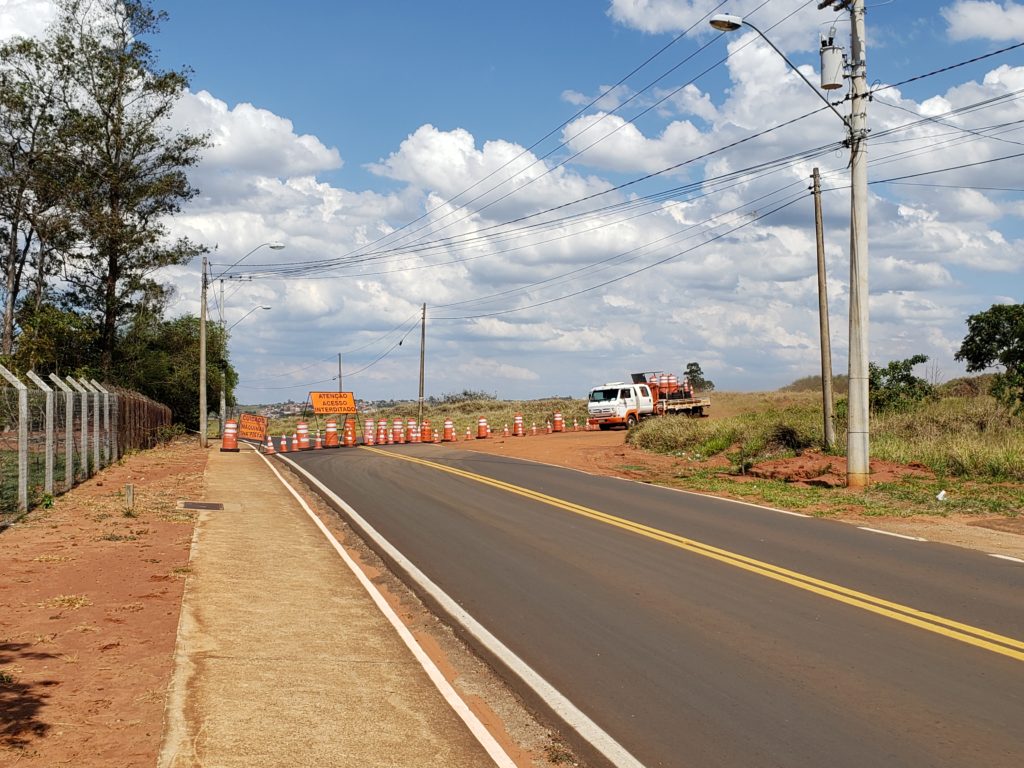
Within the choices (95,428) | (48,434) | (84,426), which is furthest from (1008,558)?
(95,428)

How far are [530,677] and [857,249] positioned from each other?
14.6m

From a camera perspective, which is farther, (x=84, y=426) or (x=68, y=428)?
(x=84, y=426)

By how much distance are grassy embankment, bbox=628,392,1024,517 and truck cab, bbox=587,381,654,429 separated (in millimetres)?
14833

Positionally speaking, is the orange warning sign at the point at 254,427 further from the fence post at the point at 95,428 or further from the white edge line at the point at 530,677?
the white edge line at the point at 530,677

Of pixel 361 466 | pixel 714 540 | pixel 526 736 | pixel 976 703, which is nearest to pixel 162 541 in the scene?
pixel 714 540

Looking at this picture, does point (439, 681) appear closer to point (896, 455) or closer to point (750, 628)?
point (750, 628)

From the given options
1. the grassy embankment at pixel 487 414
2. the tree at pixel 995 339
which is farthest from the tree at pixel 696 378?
the tree at pixel 995 339

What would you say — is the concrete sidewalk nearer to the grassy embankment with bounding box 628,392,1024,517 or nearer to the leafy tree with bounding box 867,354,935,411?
the grassy embankment with bounding box 628,392,1024,517

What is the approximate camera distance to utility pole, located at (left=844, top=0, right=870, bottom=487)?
18250 millimetres

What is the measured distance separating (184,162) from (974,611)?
41987 mm

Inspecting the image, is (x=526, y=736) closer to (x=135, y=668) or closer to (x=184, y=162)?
(x=135, y=668)

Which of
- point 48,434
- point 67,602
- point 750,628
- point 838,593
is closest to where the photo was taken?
point 750,628

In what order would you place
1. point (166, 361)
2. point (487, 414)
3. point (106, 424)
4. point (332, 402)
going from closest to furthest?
point (106, 424) < point (332, 402) < point (166, 361) < point (487, 414)

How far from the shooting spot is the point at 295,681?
21.7ft
